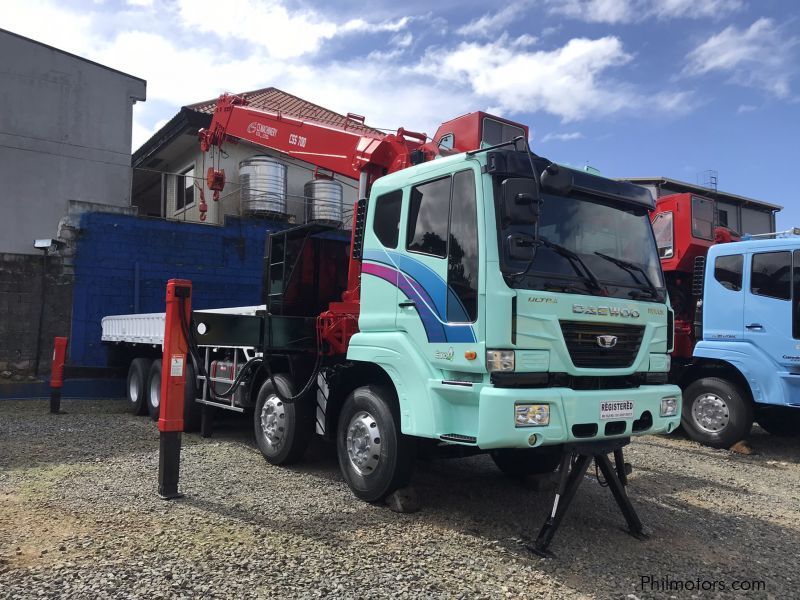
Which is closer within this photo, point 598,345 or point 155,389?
point 598,345

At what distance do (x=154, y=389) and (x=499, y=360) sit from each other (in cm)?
752

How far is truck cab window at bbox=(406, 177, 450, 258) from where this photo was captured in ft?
15.7

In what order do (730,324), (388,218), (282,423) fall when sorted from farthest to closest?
(730,324), (282,423), (388,218)

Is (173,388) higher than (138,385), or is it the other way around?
(173,388)

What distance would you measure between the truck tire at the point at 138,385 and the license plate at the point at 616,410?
8.26 meters

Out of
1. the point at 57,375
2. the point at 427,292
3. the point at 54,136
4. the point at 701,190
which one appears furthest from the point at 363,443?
the point at 701,190

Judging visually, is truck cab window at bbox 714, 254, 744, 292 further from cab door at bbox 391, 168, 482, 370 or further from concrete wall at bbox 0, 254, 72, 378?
concrete wall at bbox 0, 254, 72, 378

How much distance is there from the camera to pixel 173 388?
5.52 metres

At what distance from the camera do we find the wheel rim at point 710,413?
8.32 m

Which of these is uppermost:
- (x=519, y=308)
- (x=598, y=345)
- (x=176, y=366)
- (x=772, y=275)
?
(x=772, y=275)

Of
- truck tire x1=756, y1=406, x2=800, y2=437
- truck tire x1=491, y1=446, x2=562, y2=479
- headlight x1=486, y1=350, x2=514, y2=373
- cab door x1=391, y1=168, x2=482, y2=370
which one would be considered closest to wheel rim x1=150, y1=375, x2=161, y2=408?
truck tire x1=491, y1=446, x2=562, y2=479
